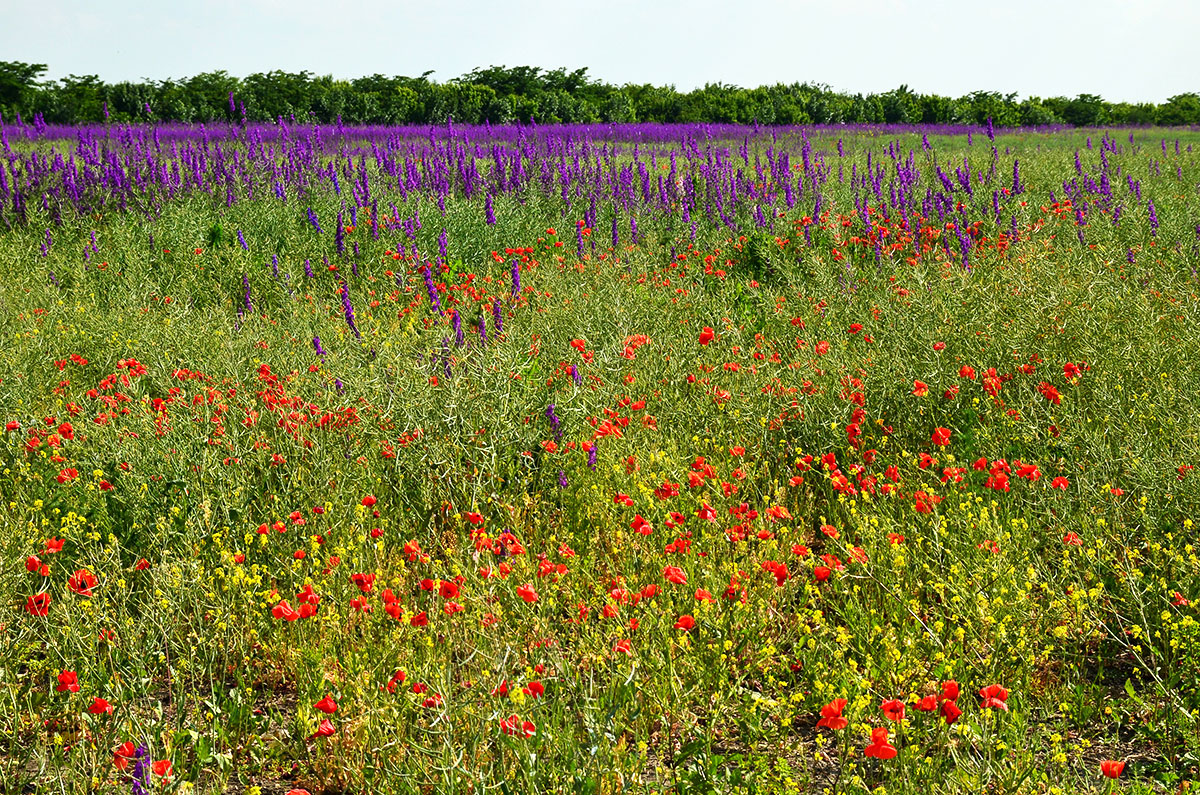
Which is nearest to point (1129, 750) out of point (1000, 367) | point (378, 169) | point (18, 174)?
point (1000, 367)

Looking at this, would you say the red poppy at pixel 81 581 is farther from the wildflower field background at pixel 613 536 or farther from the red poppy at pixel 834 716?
the red poppy at pixel 834 716

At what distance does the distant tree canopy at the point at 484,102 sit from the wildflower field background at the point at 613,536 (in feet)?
45.0

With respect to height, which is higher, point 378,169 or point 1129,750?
point 378,169

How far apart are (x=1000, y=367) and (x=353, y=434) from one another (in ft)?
9.45

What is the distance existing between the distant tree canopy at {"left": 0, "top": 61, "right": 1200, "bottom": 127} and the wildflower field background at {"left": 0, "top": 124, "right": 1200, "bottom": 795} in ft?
45.0

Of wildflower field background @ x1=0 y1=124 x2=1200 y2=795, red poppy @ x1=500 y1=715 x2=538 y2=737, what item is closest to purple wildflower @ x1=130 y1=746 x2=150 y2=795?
wildflower field background @ x1=0 y1=124 x2=1200 y2=795

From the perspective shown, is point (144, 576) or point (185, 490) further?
point (185, 490)

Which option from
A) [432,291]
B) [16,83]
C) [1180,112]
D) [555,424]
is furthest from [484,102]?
[1180,112]

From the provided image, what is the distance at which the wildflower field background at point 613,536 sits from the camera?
2.08m

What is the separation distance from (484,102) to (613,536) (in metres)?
20.6

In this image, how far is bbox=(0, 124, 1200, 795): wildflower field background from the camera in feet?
6.82

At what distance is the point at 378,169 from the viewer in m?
9.50

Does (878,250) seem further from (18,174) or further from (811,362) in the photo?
(18,174)

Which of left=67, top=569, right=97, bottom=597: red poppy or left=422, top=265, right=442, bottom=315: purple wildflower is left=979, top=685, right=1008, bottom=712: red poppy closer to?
left=67, top=569, right=97, bottom=597: red poppy
